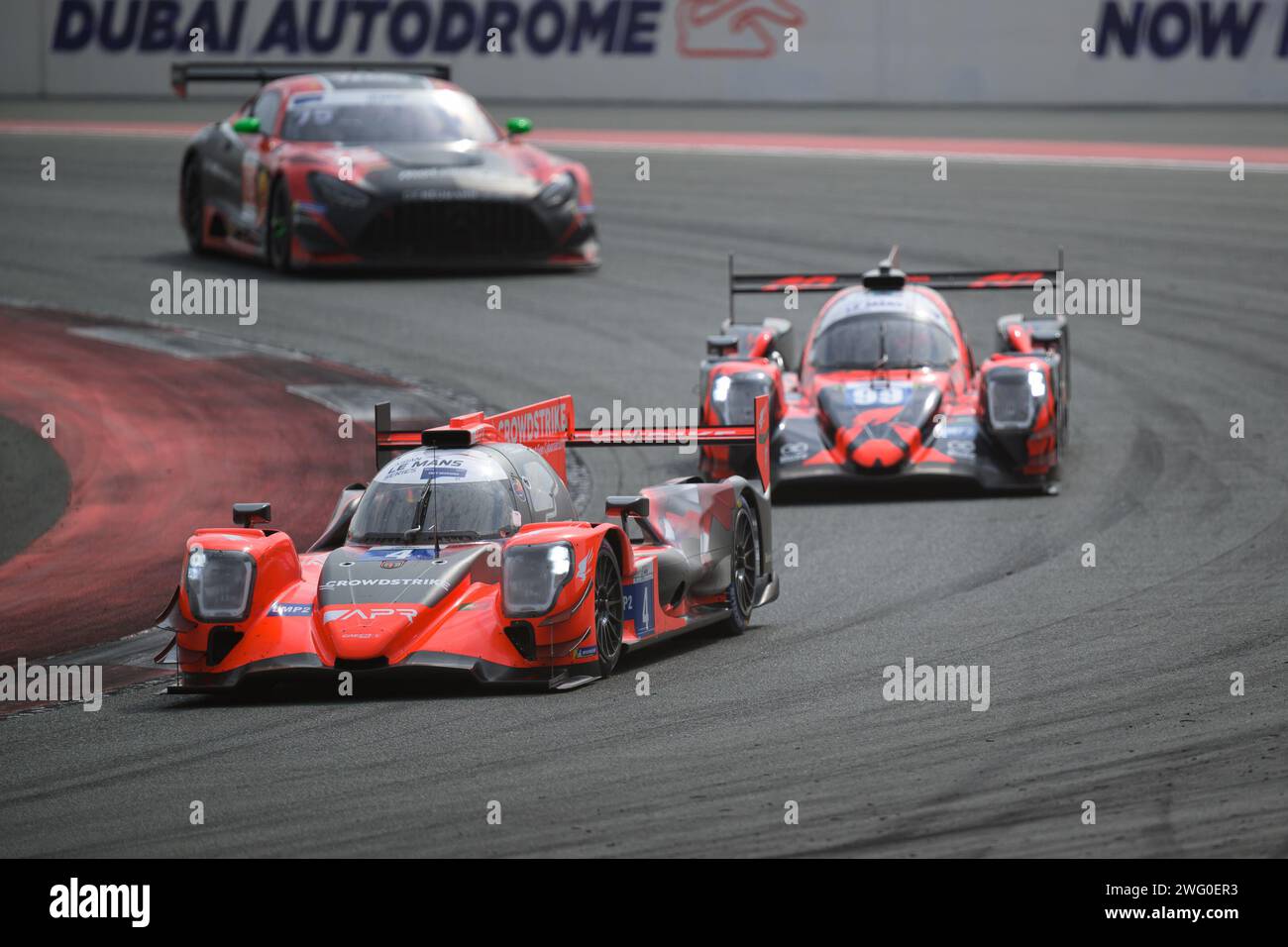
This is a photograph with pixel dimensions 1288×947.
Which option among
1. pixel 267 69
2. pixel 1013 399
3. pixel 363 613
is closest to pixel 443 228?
pixel 267 69

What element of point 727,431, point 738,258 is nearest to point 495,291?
point 738,258

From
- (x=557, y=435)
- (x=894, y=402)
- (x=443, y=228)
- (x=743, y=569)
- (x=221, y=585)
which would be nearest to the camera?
(x=221, y=585)

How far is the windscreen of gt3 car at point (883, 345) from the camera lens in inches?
639

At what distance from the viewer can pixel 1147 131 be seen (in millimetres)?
32281

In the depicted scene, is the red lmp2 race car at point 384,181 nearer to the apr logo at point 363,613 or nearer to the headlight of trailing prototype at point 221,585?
the headlight of trailing prototype at point 221,585

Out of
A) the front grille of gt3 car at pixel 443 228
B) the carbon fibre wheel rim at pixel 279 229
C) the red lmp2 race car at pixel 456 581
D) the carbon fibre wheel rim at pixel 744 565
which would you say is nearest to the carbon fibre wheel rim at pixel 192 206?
the carbon fibre wheel rim at pixel 279 229

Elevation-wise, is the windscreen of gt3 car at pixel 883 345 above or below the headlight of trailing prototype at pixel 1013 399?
above

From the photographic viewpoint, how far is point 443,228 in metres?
23.0

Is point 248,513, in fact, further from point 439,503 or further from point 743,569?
point 743,569

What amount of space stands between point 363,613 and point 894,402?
6.14 meters

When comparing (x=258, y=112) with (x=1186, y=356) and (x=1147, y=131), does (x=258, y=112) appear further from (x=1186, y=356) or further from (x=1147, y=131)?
(x=1147, y=131)

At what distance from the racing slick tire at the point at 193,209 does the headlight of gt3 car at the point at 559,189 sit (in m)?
4.02

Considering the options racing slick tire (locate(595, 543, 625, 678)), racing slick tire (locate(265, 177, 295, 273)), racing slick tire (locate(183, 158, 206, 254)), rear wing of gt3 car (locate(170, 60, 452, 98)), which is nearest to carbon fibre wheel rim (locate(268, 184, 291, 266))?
racing slick tire (locate(265, 177, 295, 273))
